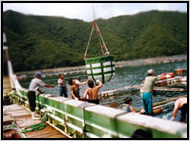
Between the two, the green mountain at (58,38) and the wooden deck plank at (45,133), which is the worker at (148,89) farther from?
the wooden deck plank at (45,133)

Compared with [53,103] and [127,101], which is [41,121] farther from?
[127,101]

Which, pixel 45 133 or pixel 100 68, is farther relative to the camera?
pixel 45 133

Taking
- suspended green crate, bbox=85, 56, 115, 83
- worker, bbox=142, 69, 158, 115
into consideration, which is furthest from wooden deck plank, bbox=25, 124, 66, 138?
worker, bbox=142, 69, 158, 115

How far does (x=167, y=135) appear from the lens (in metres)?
2.54

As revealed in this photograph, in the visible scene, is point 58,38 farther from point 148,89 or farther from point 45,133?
point 45,133

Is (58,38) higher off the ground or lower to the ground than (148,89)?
higher

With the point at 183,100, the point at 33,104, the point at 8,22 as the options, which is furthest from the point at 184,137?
the point at 8,22

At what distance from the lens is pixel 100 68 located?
18.0 feet

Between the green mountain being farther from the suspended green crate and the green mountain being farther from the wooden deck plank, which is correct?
the wooden deck plank

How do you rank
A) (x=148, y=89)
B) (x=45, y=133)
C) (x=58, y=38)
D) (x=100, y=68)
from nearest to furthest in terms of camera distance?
1. (x=100, y=68)
2. (x=45, y=133)
3. (x=148, y=89)
4. (x=58, y=38)

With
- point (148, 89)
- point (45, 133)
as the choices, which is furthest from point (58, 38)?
point (45, 133)

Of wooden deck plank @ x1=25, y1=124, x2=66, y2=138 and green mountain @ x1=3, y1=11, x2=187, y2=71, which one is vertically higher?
green mountain @ x1=3, y1=11, x2=187, y2=71

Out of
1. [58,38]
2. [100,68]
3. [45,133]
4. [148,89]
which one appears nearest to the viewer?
[100,68]

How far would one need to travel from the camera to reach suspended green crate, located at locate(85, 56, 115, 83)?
5469mm
